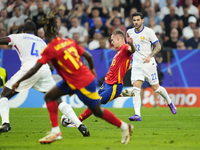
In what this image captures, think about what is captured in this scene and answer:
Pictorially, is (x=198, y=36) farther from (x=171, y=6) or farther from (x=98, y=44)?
(x=98, y=44)

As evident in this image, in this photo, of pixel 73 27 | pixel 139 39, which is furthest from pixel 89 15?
pixel 139 39

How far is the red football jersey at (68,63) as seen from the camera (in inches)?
201

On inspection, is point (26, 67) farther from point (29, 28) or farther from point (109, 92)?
point (109, 92)

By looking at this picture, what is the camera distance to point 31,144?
5.25 metres

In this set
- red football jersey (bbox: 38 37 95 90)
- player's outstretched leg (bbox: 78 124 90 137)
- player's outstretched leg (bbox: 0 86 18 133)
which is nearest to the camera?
red football jersey (bbox: 38 37 95 90)

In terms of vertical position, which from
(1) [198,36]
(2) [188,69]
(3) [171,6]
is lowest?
(2) [188,69]

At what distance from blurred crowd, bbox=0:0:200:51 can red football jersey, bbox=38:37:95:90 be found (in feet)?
30.9

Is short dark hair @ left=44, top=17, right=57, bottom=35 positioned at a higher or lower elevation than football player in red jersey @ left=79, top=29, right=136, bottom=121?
higher

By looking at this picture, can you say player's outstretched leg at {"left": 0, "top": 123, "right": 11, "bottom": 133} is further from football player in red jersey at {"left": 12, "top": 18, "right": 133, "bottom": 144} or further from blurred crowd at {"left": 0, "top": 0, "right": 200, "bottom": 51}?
blurred crowd at {"left": 0, "top": 0, "right": 200, "bottom": 51}

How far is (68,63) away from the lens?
514 cm

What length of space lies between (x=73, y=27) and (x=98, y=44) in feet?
5.03

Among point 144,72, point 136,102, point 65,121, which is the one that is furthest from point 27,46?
point 144,72

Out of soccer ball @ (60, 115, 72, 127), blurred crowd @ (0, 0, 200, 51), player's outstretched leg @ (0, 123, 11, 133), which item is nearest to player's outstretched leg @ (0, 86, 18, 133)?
player's outstretched leg @ (0, 123, 11, 133)

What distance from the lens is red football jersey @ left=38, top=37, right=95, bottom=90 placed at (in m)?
5.10
